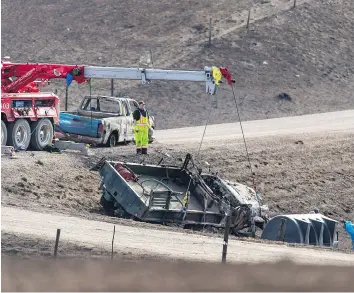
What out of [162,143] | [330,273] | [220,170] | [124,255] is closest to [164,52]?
[162,143]

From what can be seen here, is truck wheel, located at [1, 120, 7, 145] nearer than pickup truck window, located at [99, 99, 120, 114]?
Yes

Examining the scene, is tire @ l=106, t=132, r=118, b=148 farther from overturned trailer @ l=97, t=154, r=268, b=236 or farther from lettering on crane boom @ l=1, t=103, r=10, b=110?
overturned trailer @ l=97, t=154, r=268, b=236

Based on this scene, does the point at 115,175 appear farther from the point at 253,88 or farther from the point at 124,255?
the point at 253,88

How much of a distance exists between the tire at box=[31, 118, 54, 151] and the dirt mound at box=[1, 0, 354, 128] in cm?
1354

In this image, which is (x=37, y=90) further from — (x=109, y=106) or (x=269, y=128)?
(x=269, y=128)

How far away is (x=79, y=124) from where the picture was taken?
111 ft

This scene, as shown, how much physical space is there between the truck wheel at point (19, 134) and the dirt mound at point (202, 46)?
14.7m

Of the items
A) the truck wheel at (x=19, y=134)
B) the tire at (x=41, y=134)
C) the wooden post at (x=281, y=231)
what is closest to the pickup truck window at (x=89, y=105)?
the tire at (x=41, y=134)

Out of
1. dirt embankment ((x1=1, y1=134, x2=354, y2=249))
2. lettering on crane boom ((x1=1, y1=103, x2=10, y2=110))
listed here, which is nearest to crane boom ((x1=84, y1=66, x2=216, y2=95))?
dirt embankment ((x1=1, y1=134, x2=354, y2=249))

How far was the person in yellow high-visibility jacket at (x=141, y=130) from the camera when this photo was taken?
31719 millimetres

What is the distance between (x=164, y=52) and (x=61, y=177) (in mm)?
26524

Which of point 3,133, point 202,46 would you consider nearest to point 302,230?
point 3,133

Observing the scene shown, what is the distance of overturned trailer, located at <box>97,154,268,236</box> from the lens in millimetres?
25562

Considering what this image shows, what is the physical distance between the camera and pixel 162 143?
119ft
